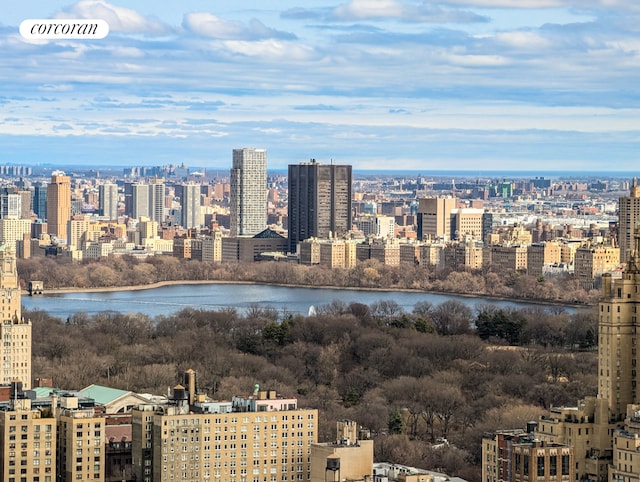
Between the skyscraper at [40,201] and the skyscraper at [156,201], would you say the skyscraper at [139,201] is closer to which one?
the skyscraper at [156,201]

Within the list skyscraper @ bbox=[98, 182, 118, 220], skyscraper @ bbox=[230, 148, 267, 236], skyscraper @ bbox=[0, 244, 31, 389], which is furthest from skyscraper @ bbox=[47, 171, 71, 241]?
skyscraper @ bbox=[0, 244, 31, 389]

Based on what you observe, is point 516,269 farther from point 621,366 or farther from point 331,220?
point 621,366

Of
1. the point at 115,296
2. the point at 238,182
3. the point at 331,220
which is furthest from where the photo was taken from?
the point at 238,182

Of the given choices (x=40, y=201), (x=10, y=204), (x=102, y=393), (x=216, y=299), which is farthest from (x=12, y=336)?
(x=40, y=201)

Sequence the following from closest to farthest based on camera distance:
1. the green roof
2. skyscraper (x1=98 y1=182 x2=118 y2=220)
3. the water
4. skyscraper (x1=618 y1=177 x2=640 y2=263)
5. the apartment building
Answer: the apartment building < the green roof < the water < skyscraper (x1=618 y1=177 x2=640 y2=263) < skyscraper (x1=98 y1=182 x2=118 y2=220)

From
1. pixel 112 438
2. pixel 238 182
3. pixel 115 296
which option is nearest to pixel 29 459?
pixel 112 438

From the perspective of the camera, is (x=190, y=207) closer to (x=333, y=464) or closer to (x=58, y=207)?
(x=58, y=207)

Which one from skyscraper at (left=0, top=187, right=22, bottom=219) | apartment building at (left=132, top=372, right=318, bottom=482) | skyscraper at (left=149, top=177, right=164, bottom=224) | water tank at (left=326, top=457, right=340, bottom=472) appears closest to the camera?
water tank at (left=326, top=457, right=340, bottom=472)

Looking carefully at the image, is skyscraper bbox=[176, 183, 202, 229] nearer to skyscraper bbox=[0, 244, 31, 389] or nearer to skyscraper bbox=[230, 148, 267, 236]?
skyscraper bbox=[230, 148, 267, 236]
